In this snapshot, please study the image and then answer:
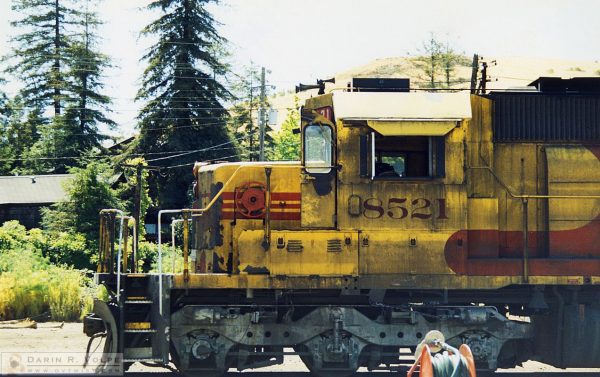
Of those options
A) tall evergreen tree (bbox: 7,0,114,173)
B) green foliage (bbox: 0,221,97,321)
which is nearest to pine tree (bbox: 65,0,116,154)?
tall evergreen tree (bbox: 7,0,114,173)

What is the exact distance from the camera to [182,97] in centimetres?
5456

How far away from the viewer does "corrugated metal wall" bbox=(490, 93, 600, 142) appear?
1242cm

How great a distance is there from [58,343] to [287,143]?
47.5 meters

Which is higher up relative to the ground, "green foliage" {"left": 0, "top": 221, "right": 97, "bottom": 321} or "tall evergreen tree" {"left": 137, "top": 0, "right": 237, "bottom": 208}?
"tall evergreen tree" {"left": 137, "top": 0, "right": 237, "bottom": 208}

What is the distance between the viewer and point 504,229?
12.3 metres

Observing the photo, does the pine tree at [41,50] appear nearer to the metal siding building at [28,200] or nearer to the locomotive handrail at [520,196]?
the metal siding building at [28,200]

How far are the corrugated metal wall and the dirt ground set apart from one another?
4019 millimetres

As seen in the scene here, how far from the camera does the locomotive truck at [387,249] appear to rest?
39.1 feet

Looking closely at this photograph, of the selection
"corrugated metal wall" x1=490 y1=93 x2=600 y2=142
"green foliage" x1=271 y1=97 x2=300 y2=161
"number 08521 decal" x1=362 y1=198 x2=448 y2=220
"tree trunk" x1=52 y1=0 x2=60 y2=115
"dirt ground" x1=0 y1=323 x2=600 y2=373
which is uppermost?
"tree trunk" x1=52 y1=0 x2=60 y2=115

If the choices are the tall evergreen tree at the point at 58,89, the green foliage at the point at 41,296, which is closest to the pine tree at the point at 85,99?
the tall evergreen tree at the point at 58,89

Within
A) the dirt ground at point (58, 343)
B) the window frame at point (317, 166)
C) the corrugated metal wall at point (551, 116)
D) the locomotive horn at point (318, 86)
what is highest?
the locomotive horn at point (318, 86)

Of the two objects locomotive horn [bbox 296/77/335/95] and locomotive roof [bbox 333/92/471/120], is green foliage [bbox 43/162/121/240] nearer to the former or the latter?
locomotive horn [bbox 296/77/335/95]

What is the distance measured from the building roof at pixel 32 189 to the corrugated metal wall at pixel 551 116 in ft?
161

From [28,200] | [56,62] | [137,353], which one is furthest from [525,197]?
[56,62]
